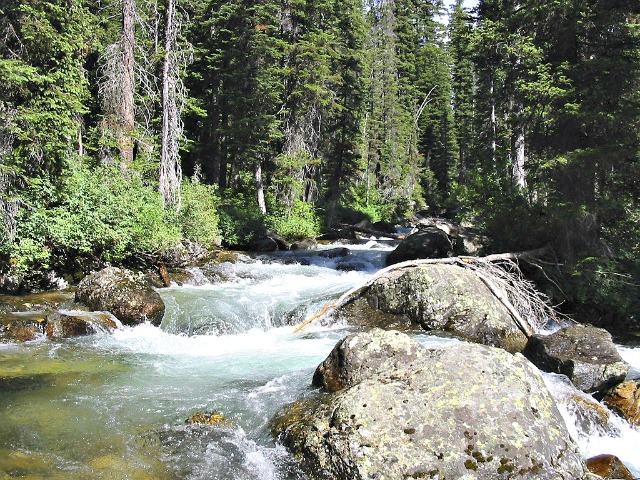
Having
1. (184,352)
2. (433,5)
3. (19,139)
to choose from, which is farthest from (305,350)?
(433,5)

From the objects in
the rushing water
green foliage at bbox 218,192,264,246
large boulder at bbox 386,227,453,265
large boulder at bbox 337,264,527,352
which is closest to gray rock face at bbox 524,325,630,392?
the rushing water

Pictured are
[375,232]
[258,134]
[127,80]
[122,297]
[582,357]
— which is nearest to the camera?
[582,357]

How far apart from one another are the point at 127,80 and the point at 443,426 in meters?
17.3

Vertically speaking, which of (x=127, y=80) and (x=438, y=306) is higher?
(x=127, y=80)

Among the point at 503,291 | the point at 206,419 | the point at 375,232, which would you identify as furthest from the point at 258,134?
the point at 206,419

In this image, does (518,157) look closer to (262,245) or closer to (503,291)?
(503,291)

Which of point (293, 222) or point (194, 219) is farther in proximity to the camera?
point (293, 222)

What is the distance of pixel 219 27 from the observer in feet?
91.8

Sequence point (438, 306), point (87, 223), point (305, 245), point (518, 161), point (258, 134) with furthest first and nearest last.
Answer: point (258, 134)
point (305, 245)
point (518, 161)
point (87, 223)
point (438, 306)

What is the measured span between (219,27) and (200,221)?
14.9 m

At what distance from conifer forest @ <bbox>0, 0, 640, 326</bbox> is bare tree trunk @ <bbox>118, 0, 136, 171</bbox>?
5 cm

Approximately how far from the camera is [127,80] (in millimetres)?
18109

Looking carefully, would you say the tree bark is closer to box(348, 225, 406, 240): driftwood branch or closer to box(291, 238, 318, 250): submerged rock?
box(291, 238, 318, 250): submerged rock

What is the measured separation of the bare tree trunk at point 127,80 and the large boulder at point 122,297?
22.4 ft
